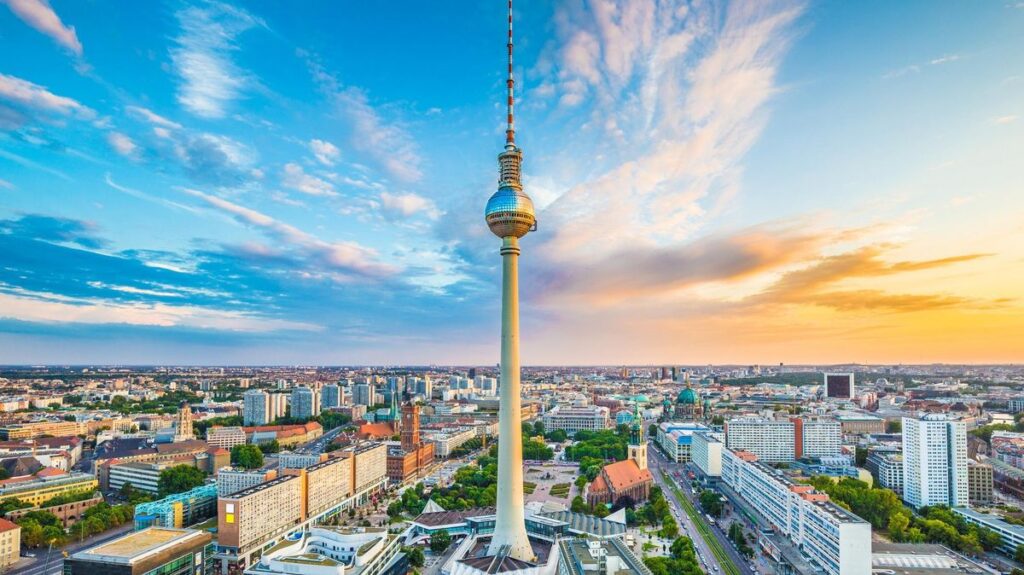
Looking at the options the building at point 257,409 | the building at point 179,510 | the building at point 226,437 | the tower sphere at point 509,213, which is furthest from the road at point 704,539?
the building at point 257,409

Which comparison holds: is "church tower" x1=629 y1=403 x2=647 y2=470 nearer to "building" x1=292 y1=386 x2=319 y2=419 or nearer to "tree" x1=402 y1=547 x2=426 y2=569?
"tree" x1=402 y1=547 x2=426 y2=569

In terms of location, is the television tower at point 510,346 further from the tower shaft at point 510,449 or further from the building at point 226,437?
the building at point 226,437

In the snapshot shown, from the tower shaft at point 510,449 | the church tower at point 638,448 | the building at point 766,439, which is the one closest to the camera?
the tower shaft at point 510,449

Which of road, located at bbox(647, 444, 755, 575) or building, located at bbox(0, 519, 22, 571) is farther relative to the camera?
building, located at bbox(0, 519, 22, 571)

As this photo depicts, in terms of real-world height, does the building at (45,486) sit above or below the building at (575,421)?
above

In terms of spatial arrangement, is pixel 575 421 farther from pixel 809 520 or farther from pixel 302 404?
pixel 809 520

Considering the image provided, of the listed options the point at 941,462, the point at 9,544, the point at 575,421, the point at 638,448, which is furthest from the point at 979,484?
the point at 9,544

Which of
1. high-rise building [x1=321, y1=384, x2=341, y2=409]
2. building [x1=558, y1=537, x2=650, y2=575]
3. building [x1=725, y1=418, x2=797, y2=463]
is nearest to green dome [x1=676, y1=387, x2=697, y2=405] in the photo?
building [x1=725, y1=418, x2=797, y2=463]
